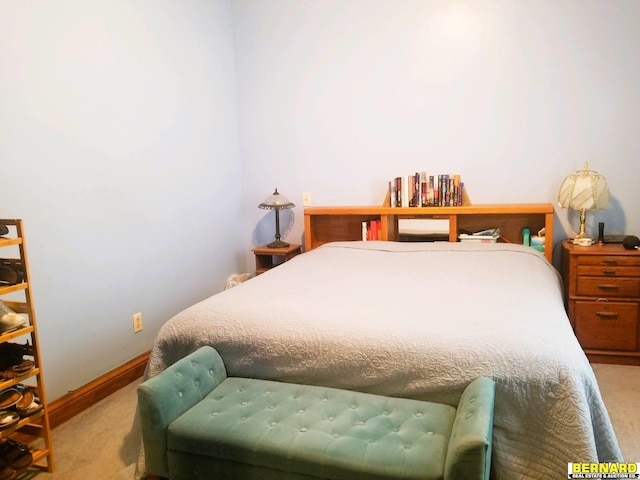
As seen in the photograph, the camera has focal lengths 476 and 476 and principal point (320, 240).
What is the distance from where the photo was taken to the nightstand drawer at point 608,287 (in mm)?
2674

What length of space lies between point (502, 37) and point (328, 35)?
1.22m

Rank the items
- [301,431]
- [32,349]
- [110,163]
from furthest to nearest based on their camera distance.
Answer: [110,163] < [32,349] < [301,431]

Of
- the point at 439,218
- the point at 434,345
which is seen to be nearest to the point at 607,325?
the point at 439,218

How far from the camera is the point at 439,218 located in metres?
3.28

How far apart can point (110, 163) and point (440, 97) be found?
2209mm

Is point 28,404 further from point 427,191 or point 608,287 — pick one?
point 608,287

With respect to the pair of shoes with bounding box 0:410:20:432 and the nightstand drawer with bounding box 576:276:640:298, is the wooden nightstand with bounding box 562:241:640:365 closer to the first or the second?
the nightstand drawer with bounding box 576:276:640:298

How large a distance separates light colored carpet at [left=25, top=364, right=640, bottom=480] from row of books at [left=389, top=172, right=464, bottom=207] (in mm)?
1379

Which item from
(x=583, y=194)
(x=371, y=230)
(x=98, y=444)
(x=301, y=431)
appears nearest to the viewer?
(x=301, y=431)

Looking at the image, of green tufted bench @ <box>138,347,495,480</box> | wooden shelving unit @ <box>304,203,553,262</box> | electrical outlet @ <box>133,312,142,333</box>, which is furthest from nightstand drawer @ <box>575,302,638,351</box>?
electrical outlet @ <box>133,312,142,333</box>

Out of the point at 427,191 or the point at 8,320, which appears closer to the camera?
the point at 8,320

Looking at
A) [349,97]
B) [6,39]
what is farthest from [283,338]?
[349,97]

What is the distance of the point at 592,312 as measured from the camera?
2.74 m

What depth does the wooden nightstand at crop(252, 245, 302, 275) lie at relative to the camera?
3.58m
